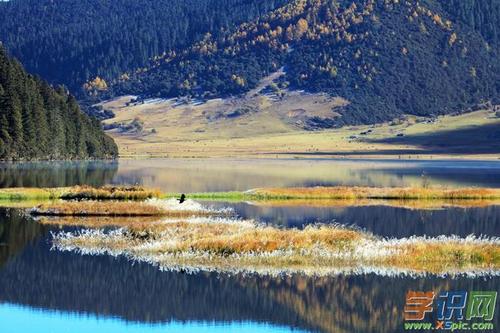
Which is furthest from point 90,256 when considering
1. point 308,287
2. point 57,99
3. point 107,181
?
point 57,99

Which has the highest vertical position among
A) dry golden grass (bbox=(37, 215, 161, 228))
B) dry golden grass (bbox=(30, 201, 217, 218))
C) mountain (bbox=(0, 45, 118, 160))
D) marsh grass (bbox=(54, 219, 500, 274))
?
mountain (bbox=(0, 45, 118, 160))

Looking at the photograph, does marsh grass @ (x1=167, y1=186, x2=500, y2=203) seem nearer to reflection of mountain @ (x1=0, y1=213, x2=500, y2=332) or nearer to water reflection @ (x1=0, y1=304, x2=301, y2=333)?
reflection of mountain @ (x1=0, y1=213, x2=500, y2=332)

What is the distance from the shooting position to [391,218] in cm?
7256

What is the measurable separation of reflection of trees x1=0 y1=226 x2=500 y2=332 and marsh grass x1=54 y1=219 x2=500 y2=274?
8.26 feet

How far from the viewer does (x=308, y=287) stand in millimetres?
41344

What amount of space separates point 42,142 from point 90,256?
119m

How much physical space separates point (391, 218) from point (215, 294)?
34605 millimetres

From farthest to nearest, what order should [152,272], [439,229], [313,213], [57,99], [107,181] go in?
[57,99], [107,181], [313,213], [439,229], [152,272]

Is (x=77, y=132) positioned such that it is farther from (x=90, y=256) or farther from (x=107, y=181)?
(x=90, y=256)

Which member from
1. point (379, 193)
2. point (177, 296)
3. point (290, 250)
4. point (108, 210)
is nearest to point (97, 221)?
point (108, 210)

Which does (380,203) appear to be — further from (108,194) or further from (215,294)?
(215,294)

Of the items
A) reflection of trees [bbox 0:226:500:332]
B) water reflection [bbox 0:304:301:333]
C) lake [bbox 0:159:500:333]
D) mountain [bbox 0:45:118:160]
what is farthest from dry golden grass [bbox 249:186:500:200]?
mountain [bbox 0:45:118:160]

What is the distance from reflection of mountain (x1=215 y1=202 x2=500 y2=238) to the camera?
63.9 meters

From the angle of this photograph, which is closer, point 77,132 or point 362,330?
point 362,330
